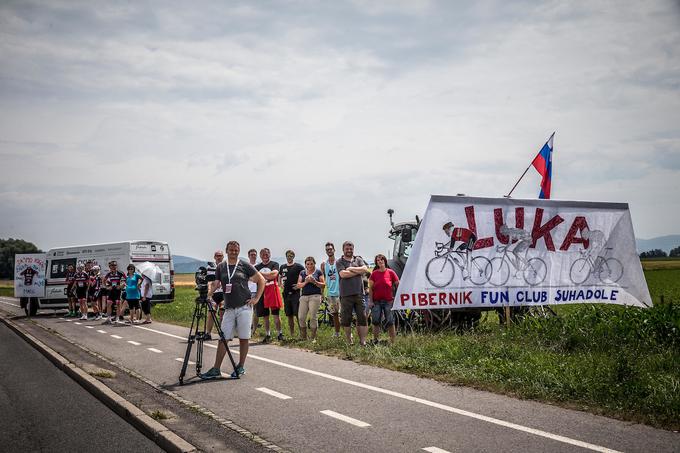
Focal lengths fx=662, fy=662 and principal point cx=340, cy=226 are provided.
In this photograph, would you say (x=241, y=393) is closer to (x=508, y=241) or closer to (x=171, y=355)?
(x=171, y=355)

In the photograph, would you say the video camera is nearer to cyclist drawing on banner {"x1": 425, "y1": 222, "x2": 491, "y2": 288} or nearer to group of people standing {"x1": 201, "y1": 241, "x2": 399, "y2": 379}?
group of people standing {"x1": 201, "y1": 241, "x2": 399, "y2": 379}

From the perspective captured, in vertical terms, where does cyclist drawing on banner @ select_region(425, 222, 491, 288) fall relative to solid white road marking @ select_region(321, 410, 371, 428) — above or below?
above

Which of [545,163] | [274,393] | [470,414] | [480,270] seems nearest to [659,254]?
[545,163]

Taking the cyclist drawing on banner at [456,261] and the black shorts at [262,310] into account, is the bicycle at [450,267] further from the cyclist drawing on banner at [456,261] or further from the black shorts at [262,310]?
the black shorts at [262,310]

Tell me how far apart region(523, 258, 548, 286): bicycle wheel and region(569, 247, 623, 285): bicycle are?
57 centimetres

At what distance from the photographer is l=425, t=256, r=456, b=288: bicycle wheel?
39.4ft

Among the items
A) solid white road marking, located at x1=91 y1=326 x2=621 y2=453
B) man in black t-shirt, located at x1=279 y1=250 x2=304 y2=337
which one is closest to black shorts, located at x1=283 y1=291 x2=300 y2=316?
man in black t-shirt, located at x1=279 y1=250 x2=304 y2=337

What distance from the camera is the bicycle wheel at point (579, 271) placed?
12.7 m

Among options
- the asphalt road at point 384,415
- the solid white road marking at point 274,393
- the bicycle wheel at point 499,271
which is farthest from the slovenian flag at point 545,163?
the solid white road marking at point 274,393

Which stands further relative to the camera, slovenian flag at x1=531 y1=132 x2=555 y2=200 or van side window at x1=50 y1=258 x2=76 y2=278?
van side window at x1=50 y1=258 x2=76 y2=278

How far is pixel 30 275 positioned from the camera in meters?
28.5

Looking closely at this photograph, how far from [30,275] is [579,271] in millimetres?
23957

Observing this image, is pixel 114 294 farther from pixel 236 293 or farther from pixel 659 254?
pixel 659 254

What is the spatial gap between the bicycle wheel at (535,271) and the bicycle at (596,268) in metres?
0.57
